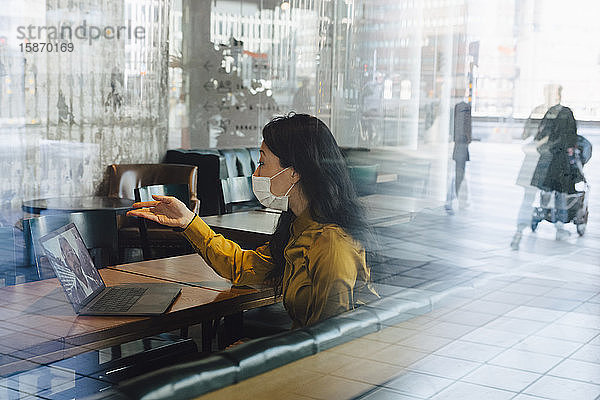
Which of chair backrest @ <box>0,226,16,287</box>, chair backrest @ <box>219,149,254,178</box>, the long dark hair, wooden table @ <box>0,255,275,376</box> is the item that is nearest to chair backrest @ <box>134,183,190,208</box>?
chair backrest @ <box>0,226,16,287</box>

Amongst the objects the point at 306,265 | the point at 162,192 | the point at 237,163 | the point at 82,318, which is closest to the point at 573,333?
the point at 306,265

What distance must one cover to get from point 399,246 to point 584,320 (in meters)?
0.24

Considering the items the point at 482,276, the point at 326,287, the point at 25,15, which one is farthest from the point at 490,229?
the point at 25,15

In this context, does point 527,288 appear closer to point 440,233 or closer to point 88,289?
point 440,233

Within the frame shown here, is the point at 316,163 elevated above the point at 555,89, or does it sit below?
below

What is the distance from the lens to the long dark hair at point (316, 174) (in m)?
1.14

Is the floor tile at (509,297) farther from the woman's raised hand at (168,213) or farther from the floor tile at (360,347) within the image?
the woman's raised hand at (168,213)

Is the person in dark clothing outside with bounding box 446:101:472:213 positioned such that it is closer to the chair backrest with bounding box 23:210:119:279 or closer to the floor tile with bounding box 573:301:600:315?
the floor tile with bounding box 573:301:600:315

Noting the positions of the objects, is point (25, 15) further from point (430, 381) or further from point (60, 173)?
point (430, 381)

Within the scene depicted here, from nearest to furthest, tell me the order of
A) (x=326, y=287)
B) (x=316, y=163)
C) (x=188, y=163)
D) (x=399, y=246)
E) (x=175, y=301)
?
(x=399, y=246), (x=326, y=287), (x=316, y=163), (x=175, y=301), (x=188, y=163)

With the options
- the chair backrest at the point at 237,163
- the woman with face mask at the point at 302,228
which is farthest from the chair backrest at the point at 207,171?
the woman with face mask at the point at 302,228

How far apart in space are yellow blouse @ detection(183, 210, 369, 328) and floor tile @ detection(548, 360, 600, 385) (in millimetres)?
274

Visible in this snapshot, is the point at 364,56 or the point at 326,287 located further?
the point at 326,287

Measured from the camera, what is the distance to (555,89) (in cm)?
84
